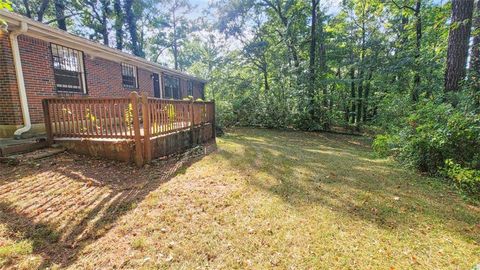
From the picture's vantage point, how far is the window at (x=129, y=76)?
11.0 meters

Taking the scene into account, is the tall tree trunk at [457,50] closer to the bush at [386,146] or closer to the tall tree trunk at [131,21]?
the bush at [386,146]

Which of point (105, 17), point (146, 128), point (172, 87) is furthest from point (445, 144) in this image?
point (105, 17)

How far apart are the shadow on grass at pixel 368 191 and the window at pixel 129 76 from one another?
754 cm

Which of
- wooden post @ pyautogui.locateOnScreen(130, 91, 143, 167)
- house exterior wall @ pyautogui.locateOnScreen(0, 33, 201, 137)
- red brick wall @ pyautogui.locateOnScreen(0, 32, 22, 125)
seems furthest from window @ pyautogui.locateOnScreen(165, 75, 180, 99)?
wooden post @ pyautogui.locateOnScreen(130, 91, 143, 167)

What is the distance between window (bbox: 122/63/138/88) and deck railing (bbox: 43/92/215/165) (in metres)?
5.78

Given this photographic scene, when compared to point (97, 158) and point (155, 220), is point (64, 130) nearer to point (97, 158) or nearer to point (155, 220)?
point (97, 158)

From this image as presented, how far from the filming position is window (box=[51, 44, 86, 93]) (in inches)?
301

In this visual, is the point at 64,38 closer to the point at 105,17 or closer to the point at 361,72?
the point at 361,72

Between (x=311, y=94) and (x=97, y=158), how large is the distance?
1159 centimetres

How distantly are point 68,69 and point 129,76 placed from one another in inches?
136

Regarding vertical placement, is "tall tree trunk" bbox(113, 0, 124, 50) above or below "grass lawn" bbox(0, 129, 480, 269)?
above

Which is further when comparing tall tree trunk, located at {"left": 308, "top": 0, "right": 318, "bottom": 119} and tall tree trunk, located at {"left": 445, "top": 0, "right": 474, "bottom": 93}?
tall tree trunk, located at {"left": 308, "top": 0, "right": 318, "bottom": 119}

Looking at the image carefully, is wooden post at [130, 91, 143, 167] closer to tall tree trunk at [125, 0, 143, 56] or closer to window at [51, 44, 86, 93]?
window at [51, 44, 86, 93]

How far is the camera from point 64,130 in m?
5.66
